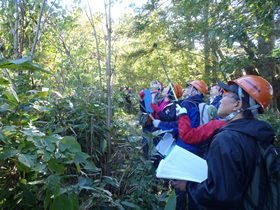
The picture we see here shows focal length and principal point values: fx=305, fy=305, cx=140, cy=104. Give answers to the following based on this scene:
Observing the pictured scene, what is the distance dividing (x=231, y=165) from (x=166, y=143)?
2.52 metres

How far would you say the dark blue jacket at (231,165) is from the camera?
186cm

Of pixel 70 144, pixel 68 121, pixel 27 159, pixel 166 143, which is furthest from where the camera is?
pixel 166 143

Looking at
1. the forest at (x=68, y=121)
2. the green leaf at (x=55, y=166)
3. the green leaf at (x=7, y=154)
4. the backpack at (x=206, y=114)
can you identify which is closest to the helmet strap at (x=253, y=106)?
the forest at (x=68, y=121)

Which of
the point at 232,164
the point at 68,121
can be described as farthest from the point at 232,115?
the point at 68,121

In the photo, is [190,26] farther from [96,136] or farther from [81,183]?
[81,183]

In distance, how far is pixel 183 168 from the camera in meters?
2.16

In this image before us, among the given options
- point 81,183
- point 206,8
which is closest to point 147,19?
point 206,8

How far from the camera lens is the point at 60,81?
4.26 meters

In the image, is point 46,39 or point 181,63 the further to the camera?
point 181,63

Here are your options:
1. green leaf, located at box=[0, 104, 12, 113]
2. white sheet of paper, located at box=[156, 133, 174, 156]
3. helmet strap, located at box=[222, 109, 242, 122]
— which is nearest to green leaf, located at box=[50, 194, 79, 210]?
green leaf, located at box=[0, 104, 12, 113]

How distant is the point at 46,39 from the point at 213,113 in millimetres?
3101

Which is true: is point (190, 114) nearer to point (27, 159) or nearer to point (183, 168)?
point (183, 168)

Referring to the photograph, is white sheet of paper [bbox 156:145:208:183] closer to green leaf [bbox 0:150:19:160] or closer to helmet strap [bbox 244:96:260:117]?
helmet strap [bbox 244:96:260:117]

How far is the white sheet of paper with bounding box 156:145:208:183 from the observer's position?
213cm
